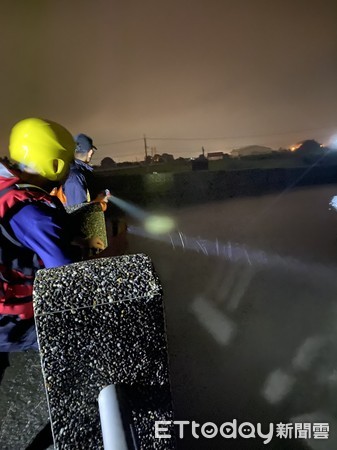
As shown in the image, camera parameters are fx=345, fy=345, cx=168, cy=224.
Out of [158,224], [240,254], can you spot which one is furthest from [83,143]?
[158,224]

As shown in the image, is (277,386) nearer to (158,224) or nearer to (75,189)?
(75,189)

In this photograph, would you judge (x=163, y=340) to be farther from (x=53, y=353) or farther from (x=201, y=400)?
(x=201, y=400)

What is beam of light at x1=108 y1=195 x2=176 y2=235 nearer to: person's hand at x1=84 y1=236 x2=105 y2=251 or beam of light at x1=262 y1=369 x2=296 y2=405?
beam of light at x1=262 y1=369 x2=296 y2=405

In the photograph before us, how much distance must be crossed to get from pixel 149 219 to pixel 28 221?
1008 cm

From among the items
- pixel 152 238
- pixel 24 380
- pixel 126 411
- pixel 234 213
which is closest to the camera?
pixel 126 411

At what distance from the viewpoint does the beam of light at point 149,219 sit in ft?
34.4

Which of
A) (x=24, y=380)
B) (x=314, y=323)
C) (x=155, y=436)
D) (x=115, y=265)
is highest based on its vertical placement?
(x=115, y=265)

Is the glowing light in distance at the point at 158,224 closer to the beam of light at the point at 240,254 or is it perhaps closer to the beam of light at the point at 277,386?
the beam of light at the point at 240,254

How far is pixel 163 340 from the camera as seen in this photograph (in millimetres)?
1168

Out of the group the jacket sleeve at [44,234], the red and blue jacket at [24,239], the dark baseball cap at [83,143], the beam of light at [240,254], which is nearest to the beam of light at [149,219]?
the beam of light at [240,254]

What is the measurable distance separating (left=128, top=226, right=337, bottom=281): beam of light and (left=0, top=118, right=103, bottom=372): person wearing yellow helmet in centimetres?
631

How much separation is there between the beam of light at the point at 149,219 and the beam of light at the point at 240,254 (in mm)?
344

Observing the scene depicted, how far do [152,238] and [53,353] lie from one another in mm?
8436

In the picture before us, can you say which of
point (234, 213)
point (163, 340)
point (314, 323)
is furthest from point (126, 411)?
point (234, 213)
